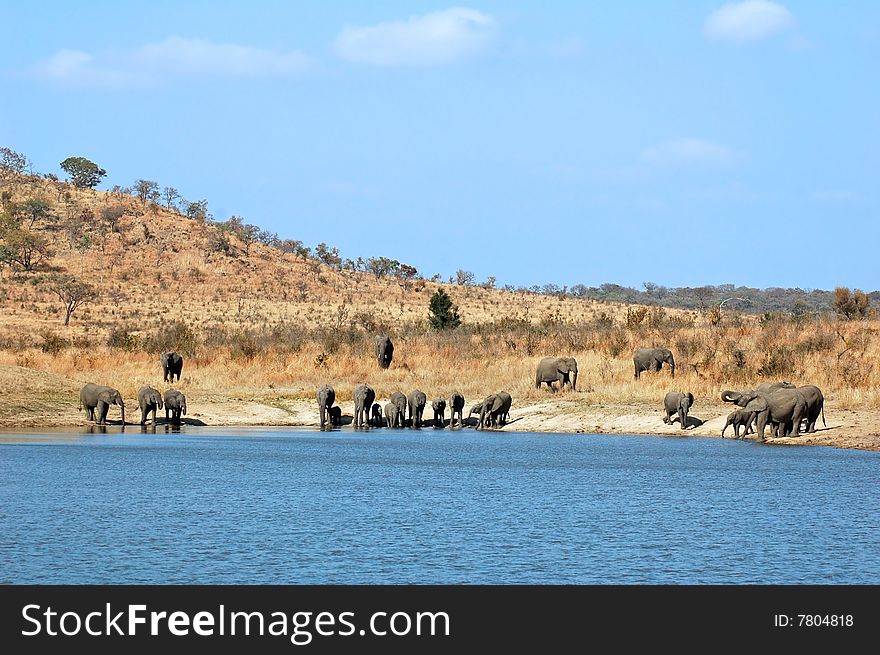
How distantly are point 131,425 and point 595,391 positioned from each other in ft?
53.4

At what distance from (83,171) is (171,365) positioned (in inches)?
3340

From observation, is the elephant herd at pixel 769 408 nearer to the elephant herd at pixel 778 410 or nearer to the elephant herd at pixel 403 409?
the elephant herd at pixel 778 410

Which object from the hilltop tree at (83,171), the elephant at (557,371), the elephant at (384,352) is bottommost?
the elephant at (557,371)

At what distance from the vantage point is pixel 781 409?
36.6m

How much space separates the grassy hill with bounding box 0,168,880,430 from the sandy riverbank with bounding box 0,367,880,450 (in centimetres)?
67

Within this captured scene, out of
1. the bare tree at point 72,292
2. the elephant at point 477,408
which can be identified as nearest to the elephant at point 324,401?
the elephant at point 477,408

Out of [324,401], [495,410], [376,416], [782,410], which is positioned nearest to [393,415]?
[376,416]

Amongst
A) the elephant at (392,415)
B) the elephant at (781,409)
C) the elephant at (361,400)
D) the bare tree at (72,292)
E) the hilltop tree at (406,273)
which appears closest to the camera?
the elephant at (781,409)

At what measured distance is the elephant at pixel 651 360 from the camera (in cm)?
4769

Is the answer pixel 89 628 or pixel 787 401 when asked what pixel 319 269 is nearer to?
pixel 787 401

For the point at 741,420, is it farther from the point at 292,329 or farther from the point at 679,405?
the point at 292,329

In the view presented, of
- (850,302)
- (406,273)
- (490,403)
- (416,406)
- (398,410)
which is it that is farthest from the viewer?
(406,273)

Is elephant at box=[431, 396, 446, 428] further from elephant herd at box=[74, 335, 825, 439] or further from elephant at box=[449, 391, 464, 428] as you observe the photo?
elephant at box=[449, 391, 464, 428]

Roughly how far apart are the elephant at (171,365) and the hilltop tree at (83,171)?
272ft
